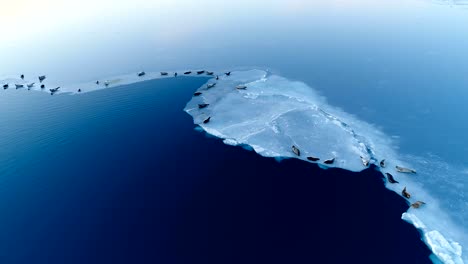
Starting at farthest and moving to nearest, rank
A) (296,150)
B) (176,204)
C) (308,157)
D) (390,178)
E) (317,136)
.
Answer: (317,136), (296,150), (308,157), (390,178), (176,204)

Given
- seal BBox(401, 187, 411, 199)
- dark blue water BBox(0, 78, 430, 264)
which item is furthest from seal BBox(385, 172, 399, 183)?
seal BBox(401, 187, 411, 199)

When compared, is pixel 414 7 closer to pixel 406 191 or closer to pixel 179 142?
pixel 406 191

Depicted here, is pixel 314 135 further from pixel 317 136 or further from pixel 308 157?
pixel 308 157

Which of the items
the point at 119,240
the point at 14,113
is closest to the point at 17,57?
the point at 14,113

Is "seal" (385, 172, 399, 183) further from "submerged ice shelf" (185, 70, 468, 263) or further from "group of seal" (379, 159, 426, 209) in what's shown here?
"submerged ice shelf" (185, 70, 468, 263)

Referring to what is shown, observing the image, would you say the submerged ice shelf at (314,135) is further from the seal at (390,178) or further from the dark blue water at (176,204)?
the dark blue water at (176,204)

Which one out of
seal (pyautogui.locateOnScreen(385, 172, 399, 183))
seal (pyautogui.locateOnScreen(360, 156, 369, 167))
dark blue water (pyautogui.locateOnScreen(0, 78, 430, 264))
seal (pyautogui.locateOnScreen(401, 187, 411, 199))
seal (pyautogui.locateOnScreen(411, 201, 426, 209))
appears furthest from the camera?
seal (pyautogui.locateOnScreen(360, 156, 369, 167))

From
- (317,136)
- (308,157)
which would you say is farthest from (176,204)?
(317,136)
